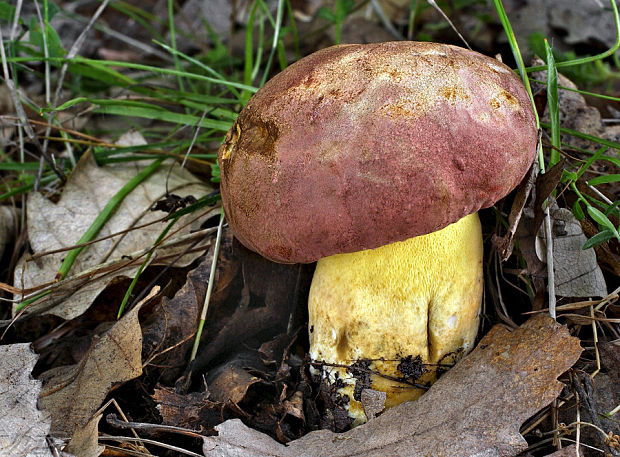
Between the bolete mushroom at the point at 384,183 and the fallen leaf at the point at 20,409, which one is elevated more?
the bolete mushroom at the point at 384,183

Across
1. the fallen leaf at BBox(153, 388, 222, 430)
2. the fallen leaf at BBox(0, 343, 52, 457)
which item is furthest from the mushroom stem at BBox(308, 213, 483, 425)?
the fallen leaf at BBox(0, 343, 52, 457)

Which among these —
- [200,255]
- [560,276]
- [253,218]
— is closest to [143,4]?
[200,255]

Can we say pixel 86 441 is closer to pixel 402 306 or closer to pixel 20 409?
pixel 20 409

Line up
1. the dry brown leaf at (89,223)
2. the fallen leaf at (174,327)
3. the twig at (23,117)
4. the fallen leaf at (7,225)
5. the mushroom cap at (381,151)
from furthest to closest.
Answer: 1. the fallen leaf at (7,225)
2. the twig at (23,117)
3. the dry brown leaf at (89,223)
4. the fallen leaf at (174,327)
5. the mushroom cap at (381,151)

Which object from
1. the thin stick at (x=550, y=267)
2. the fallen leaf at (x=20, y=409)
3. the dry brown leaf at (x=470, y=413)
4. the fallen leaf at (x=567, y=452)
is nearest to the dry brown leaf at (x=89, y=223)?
the fallen leaf at (x=20, y=409)

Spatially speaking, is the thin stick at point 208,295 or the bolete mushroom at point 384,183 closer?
the bolete mushroom at point 384,183

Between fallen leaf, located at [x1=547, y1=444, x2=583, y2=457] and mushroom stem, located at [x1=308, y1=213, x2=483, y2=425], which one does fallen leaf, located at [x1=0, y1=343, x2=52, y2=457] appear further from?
fallen leaf, located at [x1=547, y1=444, x2=583, y2=457]

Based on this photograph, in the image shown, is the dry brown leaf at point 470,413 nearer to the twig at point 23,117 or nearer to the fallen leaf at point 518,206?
the fallen leaf at point 518,206

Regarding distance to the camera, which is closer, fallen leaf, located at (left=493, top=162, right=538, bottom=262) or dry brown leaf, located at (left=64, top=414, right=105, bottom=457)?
dry brown leaf, located at (left=64, top=414, right=105, bottom=457)
